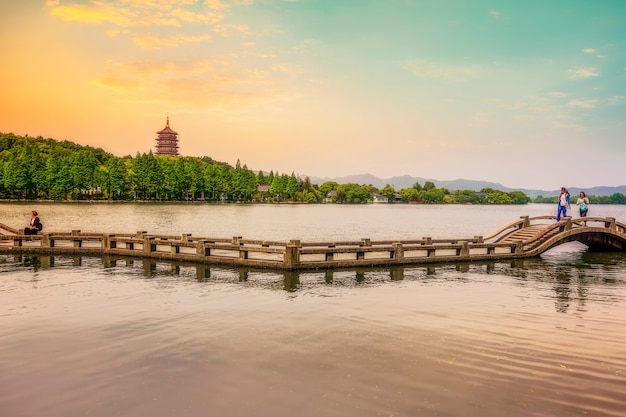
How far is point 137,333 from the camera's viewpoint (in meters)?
10.8

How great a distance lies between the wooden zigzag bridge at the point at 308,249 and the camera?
20.4 m

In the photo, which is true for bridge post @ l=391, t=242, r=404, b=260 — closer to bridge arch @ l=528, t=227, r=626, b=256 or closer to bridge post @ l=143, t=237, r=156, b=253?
bridge arch @ l=528, t=227, r=626, b=256

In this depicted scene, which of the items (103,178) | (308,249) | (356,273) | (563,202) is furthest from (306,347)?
(103,178)

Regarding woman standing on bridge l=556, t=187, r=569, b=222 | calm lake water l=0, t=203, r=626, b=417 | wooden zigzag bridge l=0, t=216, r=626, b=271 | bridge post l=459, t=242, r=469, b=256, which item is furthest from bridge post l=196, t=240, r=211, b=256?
woman standing on bridge l=556, t=187, r=569, b=222

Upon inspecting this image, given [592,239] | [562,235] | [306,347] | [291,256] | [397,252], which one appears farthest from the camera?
[592,239]

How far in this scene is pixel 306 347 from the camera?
9.98 meters

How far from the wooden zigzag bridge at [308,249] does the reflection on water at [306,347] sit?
2318 millimetres

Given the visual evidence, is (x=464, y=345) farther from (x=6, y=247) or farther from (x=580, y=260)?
(x=6, y=247)

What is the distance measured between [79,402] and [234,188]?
506ft

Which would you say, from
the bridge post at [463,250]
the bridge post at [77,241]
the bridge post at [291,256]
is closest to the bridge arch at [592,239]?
the bridge post at [463,250]

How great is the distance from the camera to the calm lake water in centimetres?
735

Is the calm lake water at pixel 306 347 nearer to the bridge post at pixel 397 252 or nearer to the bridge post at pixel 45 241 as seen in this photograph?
the bridge post at pixel 397 252

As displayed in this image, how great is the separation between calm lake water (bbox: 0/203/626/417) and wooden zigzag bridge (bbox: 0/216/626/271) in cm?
249

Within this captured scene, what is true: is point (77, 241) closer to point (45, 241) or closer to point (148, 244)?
point (45, 241)
